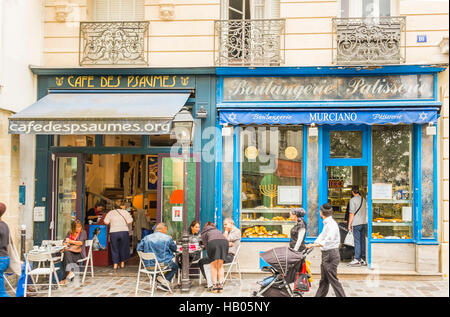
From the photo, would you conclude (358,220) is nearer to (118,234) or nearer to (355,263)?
(355,263)

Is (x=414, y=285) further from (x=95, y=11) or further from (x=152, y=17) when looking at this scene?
(x=95, y=11)

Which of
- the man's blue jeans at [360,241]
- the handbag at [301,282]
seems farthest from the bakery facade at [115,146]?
the man's blue jeans at [360,241]

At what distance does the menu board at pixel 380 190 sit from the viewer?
367 inches

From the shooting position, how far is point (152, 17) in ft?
31.4

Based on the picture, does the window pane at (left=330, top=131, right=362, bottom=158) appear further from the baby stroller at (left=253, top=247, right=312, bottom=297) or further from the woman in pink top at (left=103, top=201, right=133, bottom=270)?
the woman in pink top at (left=103, top=201, right=133, bottom=270)

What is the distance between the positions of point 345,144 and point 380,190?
130cm

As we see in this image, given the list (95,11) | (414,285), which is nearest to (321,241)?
(414,285)

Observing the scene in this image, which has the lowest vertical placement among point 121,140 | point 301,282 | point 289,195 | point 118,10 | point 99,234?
point 301,282

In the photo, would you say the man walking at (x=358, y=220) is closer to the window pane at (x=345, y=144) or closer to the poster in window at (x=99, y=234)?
the window pane at (x=345, y=144)

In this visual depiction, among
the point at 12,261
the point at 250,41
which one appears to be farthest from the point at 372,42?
the point at 12,261

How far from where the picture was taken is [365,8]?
9523 mm

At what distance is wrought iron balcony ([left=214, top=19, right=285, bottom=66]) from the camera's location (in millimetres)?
9250

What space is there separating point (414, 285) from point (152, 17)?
26.8ft

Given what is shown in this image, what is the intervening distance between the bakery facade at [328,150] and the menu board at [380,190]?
0.02 meters
